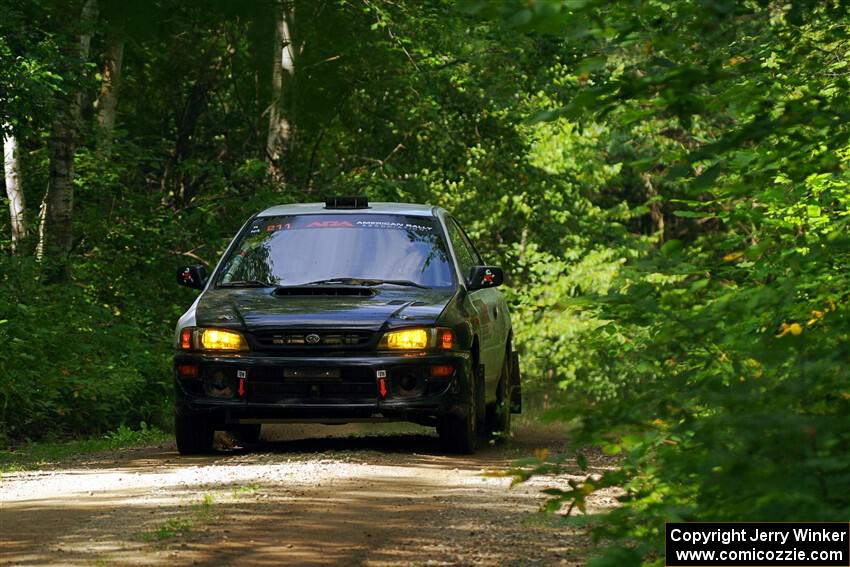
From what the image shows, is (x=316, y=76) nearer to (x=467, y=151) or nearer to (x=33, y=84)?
(x=33, y=84)

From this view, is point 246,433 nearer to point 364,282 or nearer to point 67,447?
point 67,447

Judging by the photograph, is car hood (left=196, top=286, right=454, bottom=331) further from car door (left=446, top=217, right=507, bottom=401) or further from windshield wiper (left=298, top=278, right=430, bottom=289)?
car door (left=446, top=217, right=507, bottom=401)

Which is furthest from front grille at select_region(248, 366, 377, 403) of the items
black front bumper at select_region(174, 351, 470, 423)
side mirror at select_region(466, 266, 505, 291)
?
side mirror at select_region(466, 266, 505, 291)

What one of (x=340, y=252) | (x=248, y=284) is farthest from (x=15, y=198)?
(x=340, y=252)

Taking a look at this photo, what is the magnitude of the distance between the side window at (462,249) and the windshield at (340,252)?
0.23 metres

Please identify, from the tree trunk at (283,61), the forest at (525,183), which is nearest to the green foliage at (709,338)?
the forest at (525,183)

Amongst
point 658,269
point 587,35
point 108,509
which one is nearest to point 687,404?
point 658,269

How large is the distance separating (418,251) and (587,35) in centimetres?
709

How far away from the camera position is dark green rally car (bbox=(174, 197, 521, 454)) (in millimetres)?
11164

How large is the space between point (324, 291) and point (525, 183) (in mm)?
15146

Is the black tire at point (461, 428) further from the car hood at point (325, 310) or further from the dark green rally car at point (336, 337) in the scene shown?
the car hood at point (325, 310)

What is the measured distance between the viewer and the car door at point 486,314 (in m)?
12.5

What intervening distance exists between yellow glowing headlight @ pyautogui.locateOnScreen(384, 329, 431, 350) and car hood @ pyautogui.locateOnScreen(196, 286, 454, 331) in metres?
0.06

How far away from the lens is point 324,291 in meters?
11.8
